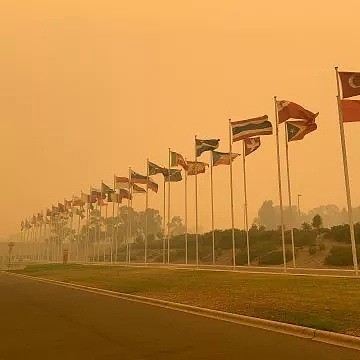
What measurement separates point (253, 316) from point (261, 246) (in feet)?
171

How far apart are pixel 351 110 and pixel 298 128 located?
7247 mm

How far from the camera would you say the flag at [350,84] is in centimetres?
2469

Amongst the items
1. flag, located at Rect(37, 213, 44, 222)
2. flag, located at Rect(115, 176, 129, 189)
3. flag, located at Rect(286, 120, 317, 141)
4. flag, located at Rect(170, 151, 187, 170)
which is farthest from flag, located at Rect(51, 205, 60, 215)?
flag, located at Rect(286, 120, 317, 141)

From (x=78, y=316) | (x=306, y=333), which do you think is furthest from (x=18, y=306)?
(x=306, y=333)

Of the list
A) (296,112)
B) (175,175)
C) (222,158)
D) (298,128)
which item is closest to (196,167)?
(222,158)

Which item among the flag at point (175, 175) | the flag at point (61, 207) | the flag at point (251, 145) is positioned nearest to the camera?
the flag at point (251, 145)

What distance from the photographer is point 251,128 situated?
112 ft

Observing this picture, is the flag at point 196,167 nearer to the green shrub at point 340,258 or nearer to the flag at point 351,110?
the green shrub at point 340,258

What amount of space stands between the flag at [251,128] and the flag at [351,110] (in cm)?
930

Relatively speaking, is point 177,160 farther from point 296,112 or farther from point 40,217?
point 40,217

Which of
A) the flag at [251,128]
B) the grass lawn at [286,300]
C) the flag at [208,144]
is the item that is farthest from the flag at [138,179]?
the grass lawn at [286,300]

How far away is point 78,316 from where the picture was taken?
1529 centimetres

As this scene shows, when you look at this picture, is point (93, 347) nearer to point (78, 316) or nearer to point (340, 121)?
point (78, 316)

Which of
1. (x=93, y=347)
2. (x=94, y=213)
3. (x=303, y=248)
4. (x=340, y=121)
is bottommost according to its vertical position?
(x=93, y=347)
